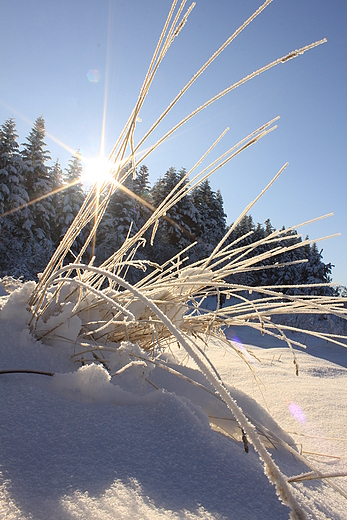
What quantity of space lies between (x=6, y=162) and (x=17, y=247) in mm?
4962

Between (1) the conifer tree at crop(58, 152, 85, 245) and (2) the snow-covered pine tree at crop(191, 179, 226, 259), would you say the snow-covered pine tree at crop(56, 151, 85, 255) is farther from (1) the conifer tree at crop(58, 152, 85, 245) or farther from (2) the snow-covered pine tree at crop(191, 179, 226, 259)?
(2) the snow-covered pine tree at crop(191, 179, 226, 259)

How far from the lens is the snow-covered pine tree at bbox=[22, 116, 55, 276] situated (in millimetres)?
16266

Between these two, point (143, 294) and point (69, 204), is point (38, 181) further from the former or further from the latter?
point (143, 294)

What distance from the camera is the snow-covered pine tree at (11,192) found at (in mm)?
15836

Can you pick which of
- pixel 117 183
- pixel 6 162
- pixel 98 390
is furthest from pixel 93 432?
pixel 6 162

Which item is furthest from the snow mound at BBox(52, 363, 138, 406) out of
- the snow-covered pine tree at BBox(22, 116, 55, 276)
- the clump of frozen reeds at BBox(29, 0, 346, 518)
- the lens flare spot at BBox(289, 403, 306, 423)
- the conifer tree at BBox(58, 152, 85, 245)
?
the conifer tree at BBox(58, 152, 85, 245)

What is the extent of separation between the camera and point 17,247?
Result: 15234 millimetres

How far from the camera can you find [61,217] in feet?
61.1

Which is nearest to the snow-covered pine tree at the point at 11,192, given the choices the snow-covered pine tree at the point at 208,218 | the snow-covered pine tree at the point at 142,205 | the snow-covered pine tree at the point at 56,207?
the snow-covered pine tree at the point at 56,207

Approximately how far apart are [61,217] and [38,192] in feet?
6.17

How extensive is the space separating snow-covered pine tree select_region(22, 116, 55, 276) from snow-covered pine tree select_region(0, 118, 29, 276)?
47 centimetres

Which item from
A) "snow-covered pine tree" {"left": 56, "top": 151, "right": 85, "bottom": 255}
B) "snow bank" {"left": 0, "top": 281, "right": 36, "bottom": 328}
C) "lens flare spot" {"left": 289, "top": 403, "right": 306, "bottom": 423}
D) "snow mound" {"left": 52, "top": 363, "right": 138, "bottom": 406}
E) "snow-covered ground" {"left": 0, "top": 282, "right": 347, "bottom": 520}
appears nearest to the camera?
"snow-covered ground" {"left": 0, "top": 282, "right": 347, "bottom": 520}

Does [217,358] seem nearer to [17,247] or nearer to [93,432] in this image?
[93,432]

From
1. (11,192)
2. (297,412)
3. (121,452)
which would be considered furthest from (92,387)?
(11,192)
